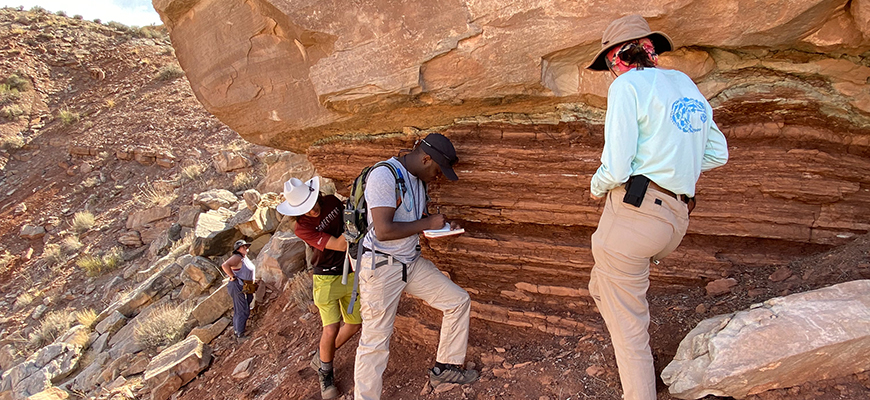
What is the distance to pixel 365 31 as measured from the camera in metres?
3.75

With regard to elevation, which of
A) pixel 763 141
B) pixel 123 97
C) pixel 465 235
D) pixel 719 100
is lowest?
pixel 465 235

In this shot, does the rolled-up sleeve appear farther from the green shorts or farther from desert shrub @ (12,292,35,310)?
desert shrub @ (12,292,35,310)

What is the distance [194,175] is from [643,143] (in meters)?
13.2

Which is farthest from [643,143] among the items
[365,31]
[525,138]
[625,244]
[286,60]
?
[286,60]

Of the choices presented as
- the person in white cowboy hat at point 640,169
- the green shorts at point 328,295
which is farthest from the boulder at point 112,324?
the person in white cowboy hat at point 640,169

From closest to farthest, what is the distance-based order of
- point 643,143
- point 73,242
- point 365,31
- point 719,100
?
point 643,143 → point 719,100 → point 365,31 → point 73,242

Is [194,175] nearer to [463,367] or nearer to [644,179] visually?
[463,367]

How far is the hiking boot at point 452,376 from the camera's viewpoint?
3.74m

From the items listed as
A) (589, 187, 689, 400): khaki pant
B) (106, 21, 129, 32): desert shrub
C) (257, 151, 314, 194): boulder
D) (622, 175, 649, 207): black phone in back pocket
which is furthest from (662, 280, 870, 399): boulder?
(106, 21, 129, 32): desert shrub

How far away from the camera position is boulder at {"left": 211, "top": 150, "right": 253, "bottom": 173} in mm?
13059

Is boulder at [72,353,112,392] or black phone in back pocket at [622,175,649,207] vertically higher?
black phone in back pocket at [622,175,649,207]

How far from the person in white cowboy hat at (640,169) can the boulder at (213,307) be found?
597 centimetres

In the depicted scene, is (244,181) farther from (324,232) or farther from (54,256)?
(324,232)

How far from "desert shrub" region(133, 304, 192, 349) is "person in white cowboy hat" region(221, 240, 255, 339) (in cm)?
114
